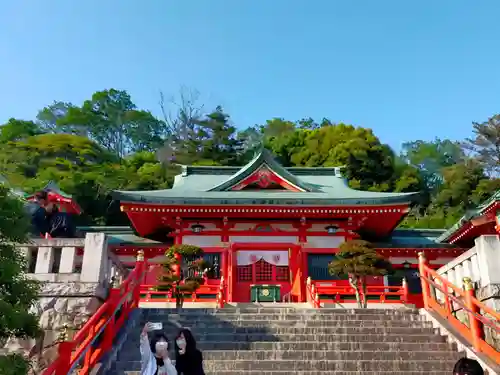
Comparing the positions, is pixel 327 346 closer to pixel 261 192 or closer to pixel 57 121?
pixel 261 192

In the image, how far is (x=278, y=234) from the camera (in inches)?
648

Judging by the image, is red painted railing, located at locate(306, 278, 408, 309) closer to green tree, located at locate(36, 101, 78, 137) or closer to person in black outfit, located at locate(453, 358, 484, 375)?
person in black outfit, located at locate(453, 358, 484, 375)

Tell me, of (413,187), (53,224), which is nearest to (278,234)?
(53,224)

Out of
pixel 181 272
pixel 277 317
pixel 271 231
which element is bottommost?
pixel 277 317

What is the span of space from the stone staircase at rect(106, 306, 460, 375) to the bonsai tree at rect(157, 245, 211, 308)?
2458 millimetres

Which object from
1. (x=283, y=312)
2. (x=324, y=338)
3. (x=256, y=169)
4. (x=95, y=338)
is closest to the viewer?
(x=95, y=338)

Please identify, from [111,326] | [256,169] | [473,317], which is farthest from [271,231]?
[473,317]

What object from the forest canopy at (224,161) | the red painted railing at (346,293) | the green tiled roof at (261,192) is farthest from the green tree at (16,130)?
the red painted railing at (346,293)

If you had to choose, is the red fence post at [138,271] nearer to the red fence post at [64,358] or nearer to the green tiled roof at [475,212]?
the red fence post at [64,358]

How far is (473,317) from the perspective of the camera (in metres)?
7.31

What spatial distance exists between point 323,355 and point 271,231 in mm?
9068

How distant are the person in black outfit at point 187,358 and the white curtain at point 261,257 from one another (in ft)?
39.3

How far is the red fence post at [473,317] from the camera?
7242 mm

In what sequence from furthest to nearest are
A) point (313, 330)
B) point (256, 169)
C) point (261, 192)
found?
point (256, 169), point (261, 192), point (313, 330)
